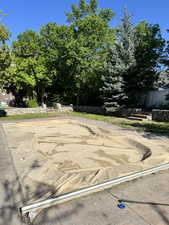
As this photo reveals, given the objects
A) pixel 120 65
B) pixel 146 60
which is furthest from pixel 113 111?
pixel 146 60

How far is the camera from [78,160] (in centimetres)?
466

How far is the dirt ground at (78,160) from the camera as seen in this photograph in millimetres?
3171

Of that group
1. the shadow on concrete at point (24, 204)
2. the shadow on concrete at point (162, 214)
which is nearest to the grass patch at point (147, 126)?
the shadow on concrete at point (162, 214)

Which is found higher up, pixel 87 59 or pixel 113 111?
pixel 87 59

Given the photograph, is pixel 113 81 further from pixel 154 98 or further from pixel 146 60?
pixel 154 98

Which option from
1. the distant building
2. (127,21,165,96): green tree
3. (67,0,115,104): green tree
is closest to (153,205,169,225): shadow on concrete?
the distant building

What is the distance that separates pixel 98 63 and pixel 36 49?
8923 millimetres

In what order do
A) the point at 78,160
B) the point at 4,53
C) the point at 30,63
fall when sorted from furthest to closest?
1. the point at 30,63
2. the point at 4,53
3. the point at 78,160

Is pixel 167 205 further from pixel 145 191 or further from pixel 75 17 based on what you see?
pixel 75 17

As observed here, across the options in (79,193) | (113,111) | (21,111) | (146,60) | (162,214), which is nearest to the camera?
(162,214)

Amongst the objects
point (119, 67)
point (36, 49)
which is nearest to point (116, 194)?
point (119, 67)

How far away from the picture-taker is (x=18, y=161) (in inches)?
173

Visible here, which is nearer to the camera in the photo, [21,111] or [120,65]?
[120,65]

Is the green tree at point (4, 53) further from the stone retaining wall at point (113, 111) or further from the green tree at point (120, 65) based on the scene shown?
the stone retaining wall at point (113, 111)
